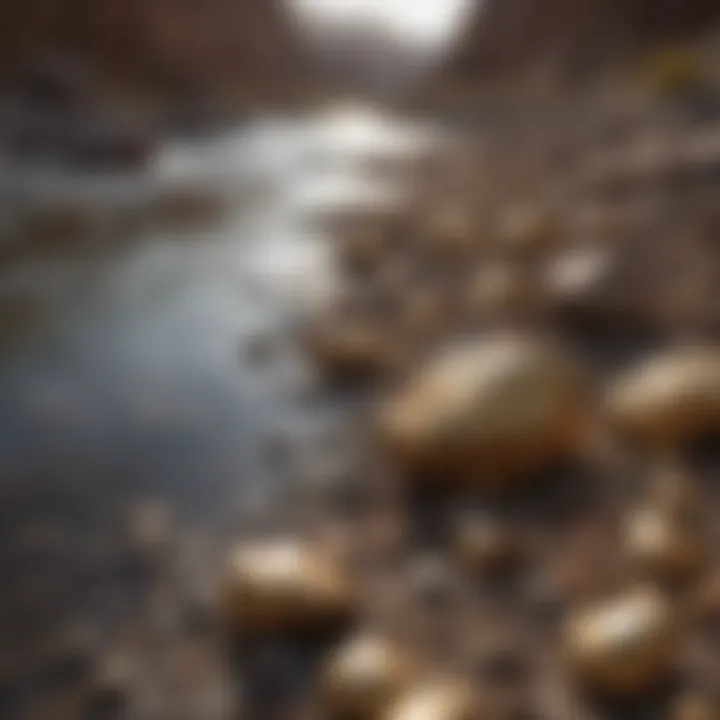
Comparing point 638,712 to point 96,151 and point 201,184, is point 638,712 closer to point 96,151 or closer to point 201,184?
point 201,184

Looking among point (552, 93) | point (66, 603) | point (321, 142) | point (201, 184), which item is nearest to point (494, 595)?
point (66, 603)

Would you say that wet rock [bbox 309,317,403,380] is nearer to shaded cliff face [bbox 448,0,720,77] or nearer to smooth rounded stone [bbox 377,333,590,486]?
smooth rounded stone [bbox 377,333,590,486]

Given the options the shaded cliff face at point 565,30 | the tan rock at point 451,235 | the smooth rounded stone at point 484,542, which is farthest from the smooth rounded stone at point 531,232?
the shaded cliff face at point 565,30

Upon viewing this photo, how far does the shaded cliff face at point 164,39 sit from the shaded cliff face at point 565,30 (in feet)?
3.39

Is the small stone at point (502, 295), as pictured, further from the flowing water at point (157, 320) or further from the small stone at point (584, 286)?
the flowing water at point (157, 320)

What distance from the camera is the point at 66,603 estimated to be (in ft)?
1.70

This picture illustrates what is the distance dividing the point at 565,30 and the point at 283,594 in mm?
4965

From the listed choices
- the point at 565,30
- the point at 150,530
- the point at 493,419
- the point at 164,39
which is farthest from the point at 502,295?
the point at 565,30

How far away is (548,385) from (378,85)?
5.23 meters

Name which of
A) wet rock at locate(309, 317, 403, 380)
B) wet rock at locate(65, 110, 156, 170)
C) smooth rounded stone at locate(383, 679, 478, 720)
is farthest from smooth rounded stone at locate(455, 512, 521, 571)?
wet rock at locate(65, 110, 156, 170)

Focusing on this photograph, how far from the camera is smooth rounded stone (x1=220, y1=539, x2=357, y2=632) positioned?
1.59 feet

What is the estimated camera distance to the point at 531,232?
1.02 m

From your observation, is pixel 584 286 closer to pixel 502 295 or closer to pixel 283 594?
pixel 502 295

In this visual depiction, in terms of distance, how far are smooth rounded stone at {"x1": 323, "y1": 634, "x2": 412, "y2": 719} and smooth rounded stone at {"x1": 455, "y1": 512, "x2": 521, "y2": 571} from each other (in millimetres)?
86
